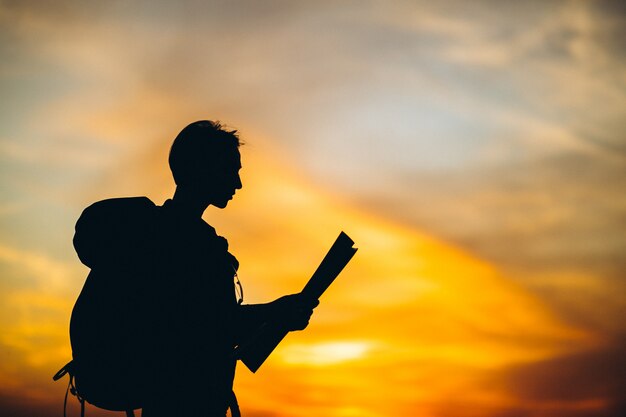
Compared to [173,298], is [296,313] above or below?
below

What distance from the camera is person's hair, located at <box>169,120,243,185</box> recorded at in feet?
14.6

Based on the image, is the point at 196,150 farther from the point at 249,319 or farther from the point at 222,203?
the point at 249,319

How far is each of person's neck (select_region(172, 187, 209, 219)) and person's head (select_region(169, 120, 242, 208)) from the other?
0.02 m

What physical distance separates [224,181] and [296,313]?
96cm

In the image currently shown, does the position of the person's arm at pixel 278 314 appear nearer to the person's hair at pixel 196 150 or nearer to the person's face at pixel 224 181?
the person's face at pixel 224 181

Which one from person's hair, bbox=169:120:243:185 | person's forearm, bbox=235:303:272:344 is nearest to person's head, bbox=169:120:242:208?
person's hair, bbox=169:120:243:185

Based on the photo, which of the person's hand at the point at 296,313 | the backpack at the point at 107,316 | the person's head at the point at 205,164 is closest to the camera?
the backpack at the point at 107,316

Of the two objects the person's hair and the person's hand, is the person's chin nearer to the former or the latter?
the person's hair

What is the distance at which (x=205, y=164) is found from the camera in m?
4.46

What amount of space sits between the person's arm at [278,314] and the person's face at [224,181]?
70 centimetres

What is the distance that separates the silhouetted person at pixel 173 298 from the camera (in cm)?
408

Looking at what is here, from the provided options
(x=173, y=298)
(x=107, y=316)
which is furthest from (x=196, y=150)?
(x=107, y=316)

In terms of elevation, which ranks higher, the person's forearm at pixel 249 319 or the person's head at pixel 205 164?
the person's head at pixel 205 164

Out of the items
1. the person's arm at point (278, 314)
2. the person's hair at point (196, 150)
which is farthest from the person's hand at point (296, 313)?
the person's hair at point (196, 150)
